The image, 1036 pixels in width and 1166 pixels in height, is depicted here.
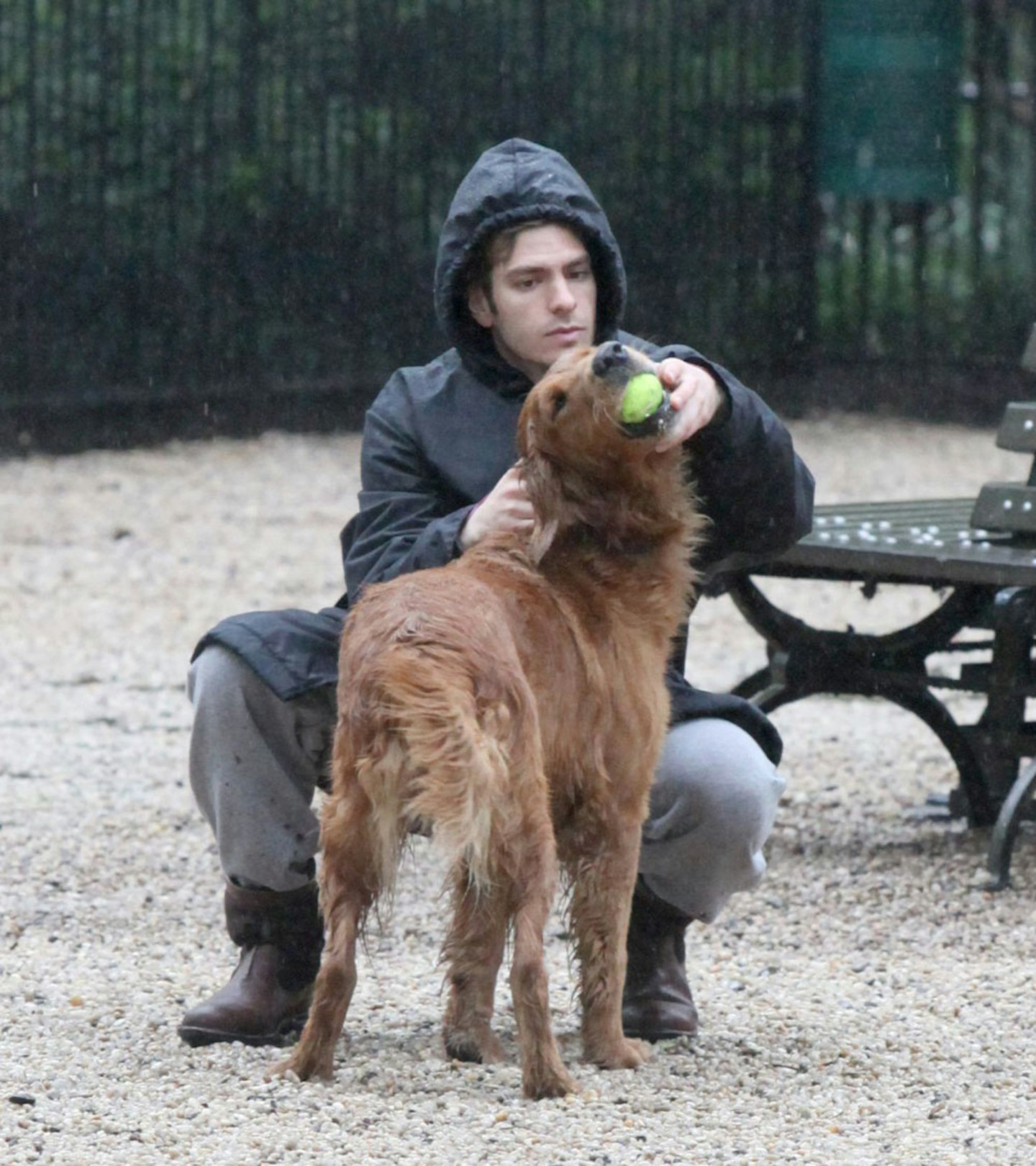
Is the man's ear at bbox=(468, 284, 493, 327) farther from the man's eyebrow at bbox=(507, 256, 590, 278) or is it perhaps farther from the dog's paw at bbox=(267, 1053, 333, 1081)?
the dog's paw at bbox=(267, 1053, 333, 1081)

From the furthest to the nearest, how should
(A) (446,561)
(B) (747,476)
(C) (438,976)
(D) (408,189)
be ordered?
(D) (408,189) → (C) (438,976) → (B) (747,476) → (A) (446,561)

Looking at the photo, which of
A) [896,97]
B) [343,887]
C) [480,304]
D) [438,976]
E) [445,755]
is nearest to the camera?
[445,755]

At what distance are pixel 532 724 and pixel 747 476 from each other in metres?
0.74

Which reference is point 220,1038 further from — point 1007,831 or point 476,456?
point 1007,831

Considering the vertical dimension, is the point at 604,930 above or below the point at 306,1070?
above

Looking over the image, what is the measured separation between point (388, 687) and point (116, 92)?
9.89 m

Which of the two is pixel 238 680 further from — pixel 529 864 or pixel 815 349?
pixel 815 349

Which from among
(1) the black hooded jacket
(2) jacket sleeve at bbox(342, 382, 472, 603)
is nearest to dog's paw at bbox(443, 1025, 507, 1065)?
(1) the black hooded jacket

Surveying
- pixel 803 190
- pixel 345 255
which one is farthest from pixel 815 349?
pixel 345 255

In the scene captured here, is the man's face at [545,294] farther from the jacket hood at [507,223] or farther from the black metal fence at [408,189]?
the black metal fence at [408,189]

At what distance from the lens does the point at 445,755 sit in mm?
3176

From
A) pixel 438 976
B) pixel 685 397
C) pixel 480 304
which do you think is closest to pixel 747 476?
pixel 685 397

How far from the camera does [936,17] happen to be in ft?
48.3

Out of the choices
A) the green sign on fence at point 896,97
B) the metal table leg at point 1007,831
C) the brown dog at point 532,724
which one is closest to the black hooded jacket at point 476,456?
the brown dog at point 532,724
